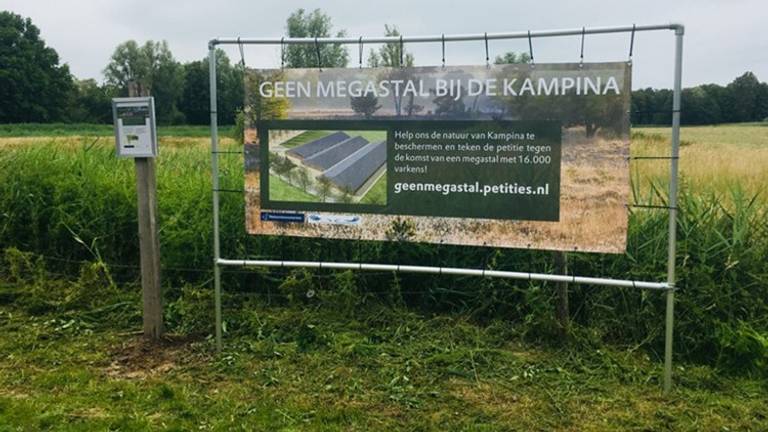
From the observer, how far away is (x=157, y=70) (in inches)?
2505

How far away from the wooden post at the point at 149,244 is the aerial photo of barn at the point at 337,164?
0.98 metres

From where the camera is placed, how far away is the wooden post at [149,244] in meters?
5.17

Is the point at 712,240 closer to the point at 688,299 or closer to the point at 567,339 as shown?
Result: the point at 688,299

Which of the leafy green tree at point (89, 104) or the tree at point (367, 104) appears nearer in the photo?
the tree at point (367, 104)

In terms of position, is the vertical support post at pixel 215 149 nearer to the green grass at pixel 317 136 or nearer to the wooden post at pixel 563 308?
the green grass at pixel 317 136

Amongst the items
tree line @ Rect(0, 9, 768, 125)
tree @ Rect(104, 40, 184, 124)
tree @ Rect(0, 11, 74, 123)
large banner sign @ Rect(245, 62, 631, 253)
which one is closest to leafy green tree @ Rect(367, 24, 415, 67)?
large banner sign @ Rect(245, 62, 631, 253)

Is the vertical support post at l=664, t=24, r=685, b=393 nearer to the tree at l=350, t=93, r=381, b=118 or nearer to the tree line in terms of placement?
the tree at l=350, t=93, r=381, b=118

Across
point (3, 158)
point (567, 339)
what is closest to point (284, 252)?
point (567, 339)

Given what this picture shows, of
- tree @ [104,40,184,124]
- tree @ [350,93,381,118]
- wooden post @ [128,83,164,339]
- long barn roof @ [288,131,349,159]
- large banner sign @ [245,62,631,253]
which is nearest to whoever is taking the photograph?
large banner sign @ [245,62,631,253]

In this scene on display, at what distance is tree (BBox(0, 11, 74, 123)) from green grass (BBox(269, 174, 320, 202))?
73199mm

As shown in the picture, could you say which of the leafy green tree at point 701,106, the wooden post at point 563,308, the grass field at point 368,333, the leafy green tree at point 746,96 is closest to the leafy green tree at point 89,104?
the leafy green tree at point 746,96

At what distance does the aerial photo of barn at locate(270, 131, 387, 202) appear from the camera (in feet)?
15.7

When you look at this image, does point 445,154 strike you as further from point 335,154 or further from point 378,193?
point 335,154

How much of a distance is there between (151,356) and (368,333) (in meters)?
1.58
